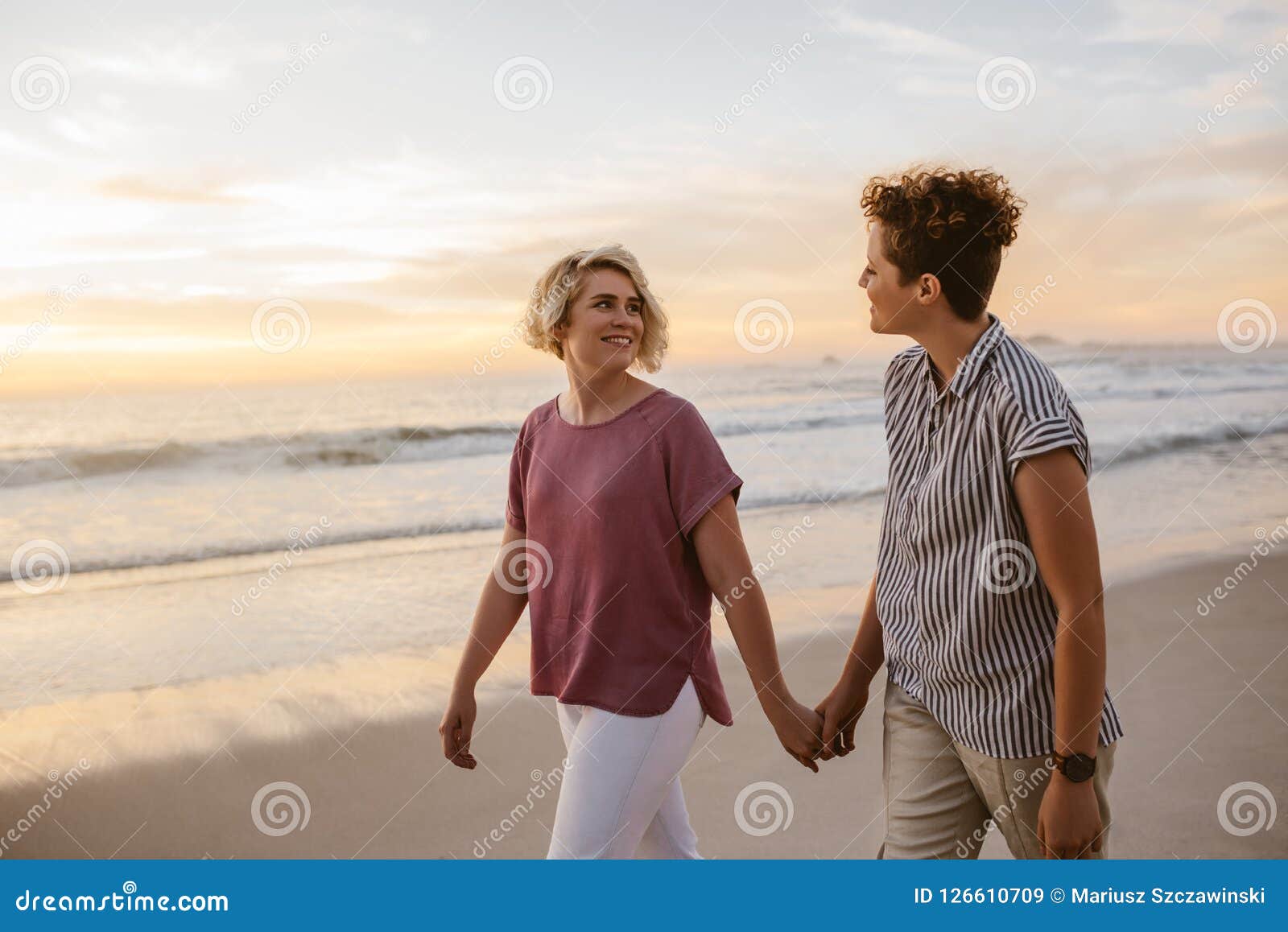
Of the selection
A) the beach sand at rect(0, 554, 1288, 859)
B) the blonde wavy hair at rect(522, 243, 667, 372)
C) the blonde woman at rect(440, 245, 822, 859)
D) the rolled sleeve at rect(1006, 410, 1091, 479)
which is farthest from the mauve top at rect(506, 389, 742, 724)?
the beach sand at rect(0, 554, 1288, 859)

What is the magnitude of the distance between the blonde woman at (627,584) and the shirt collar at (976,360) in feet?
A: 2.32

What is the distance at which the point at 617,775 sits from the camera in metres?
2.68

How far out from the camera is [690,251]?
44.8 ft

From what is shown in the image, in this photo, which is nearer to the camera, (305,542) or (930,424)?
(930,424)

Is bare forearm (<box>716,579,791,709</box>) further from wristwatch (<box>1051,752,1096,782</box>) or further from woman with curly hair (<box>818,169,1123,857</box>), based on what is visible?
wristwatch (<box>1051,752,1096,782</box>)

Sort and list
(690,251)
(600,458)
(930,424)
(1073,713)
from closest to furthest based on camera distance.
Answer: (1073,713) → (930,424) → (600,458) → (690,251)

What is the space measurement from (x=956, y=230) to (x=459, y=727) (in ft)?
6.46

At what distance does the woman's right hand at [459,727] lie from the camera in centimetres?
312

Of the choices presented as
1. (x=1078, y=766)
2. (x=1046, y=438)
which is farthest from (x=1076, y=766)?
(x=1046, y=438)

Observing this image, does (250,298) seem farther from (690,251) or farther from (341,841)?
(341,841)

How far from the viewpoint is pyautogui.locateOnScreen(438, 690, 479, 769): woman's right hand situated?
3115 millimetres

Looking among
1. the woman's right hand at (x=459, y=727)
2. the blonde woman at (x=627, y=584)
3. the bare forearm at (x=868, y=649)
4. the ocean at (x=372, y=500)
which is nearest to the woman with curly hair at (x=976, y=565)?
the bare forearm at (x=868, y=649)
